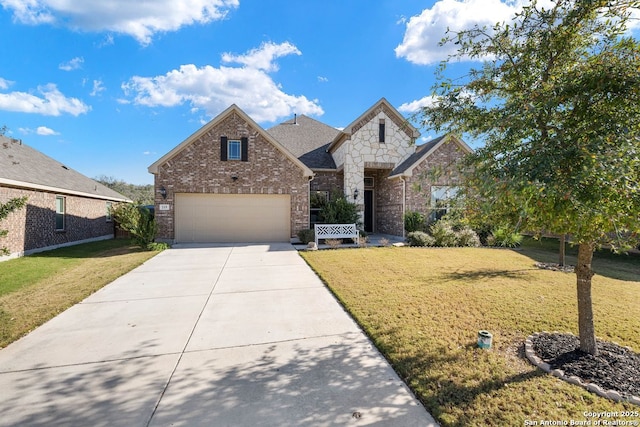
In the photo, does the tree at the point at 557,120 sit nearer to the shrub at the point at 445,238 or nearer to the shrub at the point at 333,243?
the shrub at the point at 333,243

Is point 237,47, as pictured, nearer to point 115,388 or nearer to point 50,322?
point 50,322

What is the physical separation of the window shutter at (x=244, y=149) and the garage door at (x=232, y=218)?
187 cm

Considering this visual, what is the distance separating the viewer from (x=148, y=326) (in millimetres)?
4484

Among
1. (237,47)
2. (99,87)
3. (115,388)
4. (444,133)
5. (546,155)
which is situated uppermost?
(237,47)

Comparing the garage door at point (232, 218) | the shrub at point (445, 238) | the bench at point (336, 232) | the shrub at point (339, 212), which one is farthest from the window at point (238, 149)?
the shrub at point (445, 238)

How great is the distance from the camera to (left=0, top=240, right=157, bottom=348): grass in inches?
187

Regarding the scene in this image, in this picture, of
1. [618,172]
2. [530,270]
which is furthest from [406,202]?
[618,172]

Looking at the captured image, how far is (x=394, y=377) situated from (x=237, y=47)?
14.4 m

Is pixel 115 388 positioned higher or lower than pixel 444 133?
lower

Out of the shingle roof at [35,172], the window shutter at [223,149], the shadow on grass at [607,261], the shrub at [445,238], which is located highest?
the window shutter at [223,149]

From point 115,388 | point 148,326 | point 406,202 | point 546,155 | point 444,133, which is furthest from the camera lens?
point 406,202

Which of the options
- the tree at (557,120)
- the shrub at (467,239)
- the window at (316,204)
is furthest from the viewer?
the window at (316,204)

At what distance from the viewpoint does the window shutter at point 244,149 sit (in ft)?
45.9

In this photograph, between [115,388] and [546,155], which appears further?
[115,388]
